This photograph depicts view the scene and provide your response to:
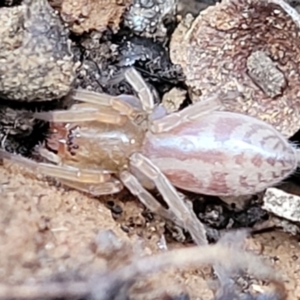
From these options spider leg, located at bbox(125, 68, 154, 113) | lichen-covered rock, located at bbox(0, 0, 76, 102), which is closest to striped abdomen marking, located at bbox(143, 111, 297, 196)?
spider leg, located at bbox(125, 68, 154, 113)

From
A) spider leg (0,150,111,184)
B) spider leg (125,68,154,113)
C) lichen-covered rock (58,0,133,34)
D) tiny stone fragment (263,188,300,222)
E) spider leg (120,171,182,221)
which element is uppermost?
lichen-covered rock (58,0,133,34)

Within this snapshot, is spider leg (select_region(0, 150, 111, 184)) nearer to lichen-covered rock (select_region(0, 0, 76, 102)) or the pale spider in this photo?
the pale spider

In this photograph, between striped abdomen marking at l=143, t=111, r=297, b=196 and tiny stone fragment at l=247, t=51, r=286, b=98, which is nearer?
striped abdomen marking at l=143, t=111, r=297, b=196

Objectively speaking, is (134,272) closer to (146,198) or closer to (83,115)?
(146,198)

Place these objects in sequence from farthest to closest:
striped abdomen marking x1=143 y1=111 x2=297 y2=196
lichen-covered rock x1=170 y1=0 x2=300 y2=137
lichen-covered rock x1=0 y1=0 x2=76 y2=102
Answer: lichen-covered rock x1=170 y1=0 x2=300 y2=137 < striped abdomen marking x1=143 y1=111 x2=297 y2=196 < lichen-covered rock x1=0 y1=0 x2=76 y2=102

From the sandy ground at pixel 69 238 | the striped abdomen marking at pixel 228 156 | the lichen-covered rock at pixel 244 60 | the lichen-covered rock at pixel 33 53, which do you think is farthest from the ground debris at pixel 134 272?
the lichen-covered rock at pixel 244 60

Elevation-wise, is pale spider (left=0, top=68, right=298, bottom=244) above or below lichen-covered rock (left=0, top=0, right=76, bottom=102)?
below
